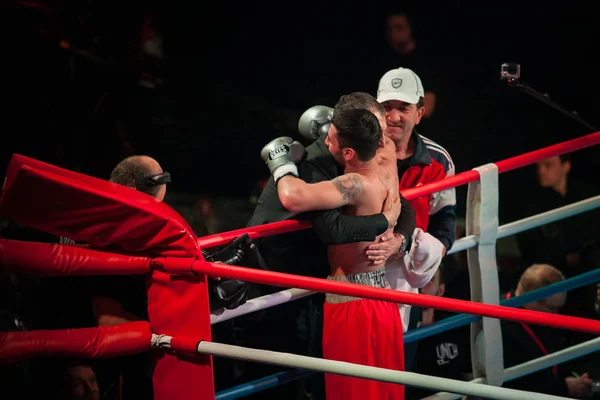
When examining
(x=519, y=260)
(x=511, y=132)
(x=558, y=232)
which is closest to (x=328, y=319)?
(x=558, y=232)

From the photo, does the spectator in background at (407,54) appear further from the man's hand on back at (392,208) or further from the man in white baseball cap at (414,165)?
the man's hand on back at (392,208)

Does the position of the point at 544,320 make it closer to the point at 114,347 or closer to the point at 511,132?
the point at 114,347

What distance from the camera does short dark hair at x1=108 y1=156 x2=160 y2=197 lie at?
2.00m

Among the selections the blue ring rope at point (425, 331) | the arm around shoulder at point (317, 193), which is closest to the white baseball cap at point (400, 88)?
the arm around shoulder at point (317, 193)

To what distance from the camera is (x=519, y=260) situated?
4125mm

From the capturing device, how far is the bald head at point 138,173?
2.01m

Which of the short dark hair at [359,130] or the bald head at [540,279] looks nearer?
the short dark hair at [359,130]

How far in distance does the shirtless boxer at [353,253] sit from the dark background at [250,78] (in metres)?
1.91

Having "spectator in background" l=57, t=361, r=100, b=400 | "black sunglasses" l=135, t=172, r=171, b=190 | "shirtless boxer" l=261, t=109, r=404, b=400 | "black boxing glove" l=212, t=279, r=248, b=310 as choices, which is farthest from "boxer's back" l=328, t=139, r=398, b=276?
"spectator in background" l=57, t=361, r=100, b=400

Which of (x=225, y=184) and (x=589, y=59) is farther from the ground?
(x=589, y=59)

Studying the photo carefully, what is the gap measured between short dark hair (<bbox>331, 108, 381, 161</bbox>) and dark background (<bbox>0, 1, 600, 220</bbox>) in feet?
6.22

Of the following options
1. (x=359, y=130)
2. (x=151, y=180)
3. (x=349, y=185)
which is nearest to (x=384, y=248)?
(x=349, y=185)

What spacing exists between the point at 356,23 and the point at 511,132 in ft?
3.85

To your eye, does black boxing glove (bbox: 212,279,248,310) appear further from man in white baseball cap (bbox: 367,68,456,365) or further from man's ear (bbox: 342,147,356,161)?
man in white baseball cap (bbox: 367,68,456,365)
